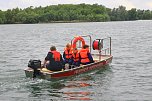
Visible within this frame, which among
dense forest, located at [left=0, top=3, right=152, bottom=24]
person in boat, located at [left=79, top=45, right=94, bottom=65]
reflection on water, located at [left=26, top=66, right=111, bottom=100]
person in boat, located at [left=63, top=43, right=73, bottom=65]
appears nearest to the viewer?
reflection on water, located at [left=26, top=66, right=111, bottom=100]

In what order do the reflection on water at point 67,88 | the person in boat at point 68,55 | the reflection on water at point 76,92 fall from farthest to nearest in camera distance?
the person in boat at point 68,55
the reflection on water at point 67,88
the reflection on water at point 76,92

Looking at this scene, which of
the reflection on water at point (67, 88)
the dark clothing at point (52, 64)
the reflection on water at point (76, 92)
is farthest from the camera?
the dark clothing at point (52, 64)

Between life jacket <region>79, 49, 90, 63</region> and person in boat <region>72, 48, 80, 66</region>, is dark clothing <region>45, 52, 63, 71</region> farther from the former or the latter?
life jacket <region>79, 49, 90, 63</region>

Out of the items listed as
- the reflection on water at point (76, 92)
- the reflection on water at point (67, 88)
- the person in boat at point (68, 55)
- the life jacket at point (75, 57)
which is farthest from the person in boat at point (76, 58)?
the reflection on water at point (76, 92)

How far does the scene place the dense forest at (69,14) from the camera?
6511 inches

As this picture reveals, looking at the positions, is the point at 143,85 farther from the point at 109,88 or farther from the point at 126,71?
the point at 126,71

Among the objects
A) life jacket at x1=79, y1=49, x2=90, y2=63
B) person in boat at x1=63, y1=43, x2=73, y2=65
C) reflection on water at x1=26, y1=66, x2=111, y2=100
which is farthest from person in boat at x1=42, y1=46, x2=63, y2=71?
life jacket at x1=79, y1=49, x2=90, y2=63

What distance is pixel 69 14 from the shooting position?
168500 millimetres

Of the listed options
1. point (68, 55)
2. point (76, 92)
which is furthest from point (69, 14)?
point (76, 92)

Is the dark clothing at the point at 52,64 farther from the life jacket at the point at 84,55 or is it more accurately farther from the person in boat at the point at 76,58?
the life jacket at the point at 84,55

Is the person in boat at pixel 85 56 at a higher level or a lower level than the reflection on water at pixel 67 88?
higher

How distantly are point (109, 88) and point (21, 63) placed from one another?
11.3m

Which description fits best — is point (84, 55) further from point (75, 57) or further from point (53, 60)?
point (53, 60)

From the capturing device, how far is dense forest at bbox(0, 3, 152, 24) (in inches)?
6511
